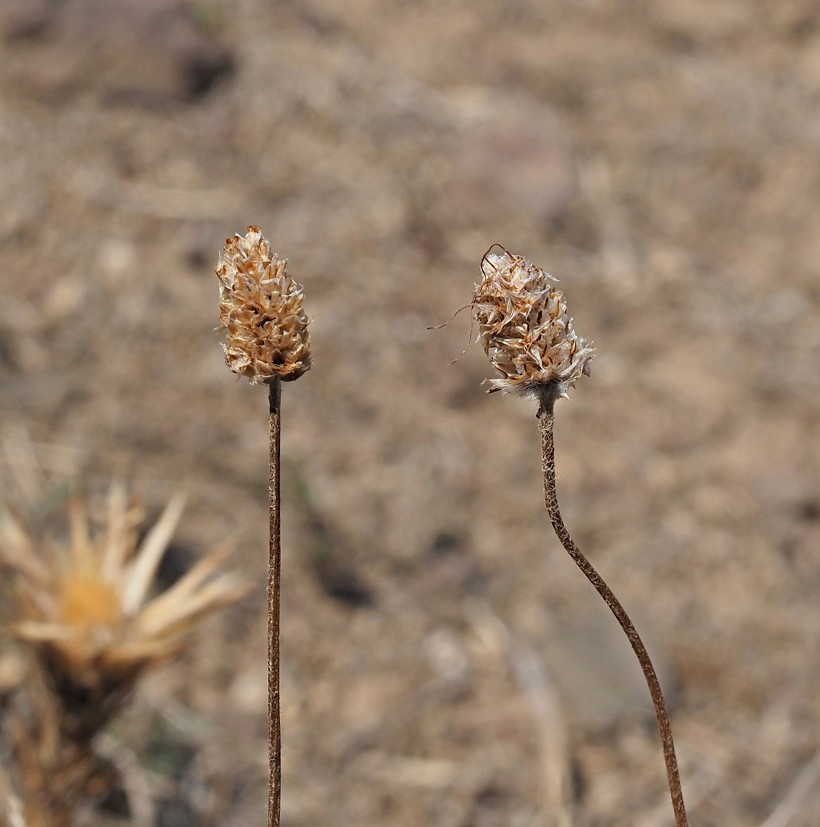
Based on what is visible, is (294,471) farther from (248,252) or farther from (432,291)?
(248,252)

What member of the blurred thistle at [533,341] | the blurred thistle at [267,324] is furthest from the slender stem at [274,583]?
the blurred thistle at [533,341]

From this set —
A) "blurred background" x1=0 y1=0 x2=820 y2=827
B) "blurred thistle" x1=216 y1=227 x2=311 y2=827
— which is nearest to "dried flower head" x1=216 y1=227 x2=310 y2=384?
"blurred thistle" x1=216 y1=227 x2=311 y2=827

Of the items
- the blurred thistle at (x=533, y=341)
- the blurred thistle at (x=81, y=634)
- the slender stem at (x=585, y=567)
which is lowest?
the blurred thistle at (x=81, y=634)

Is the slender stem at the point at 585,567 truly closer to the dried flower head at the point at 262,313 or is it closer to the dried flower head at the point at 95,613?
the dried flower head at the point at 262,313

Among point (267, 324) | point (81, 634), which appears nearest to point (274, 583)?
point (267, 324)

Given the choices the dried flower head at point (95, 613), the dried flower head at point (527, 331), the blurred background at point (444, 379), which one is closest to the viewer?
the dried flower head at point (527, 331)

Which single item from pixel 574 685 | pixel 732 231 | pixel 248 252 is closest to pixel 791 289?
pixel 732 231

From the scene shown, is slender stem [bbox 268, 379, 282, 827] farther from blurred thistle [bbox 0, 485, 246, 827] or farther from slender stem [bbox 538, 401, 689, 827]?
blurred thistle [bbox 0, 485, 246, 827]
